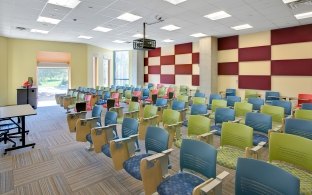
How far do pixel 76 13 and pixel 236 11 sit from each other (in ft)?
15.7

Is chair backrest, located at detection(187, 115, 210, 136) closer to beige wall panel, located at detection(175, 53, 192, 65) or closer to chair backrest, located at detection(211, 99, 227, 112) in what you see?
chair backrest, located at detection(211, 99, 227, 112)

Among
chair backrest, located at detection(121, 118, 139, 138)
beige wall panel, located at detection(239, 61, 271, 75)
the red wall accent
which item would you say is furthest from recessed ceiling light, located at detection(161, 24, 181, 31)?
chair backrest, located at detection(121, 118, 139, 138)

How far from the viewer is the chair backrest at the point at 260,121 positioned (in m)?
3.49

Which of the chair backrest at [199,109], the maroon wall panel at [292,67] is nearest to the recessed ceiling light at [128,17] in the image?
the chair backrest at [199,109]

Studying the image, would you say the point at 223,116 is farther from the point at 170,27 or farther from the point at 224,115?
the point at 170,27

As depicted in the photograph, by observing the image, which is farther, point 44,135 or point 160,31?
point 160,31

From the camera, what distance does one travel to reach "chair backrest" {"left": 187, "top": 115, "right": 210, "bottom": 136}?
337cm

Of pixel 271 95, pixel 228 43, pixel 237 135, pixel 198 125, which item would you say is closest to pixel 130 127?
pixel 198 125

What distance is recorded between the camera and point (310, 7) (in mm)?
5629

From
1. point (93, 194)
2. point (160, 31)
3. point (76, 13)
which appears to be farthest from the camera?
point (160, 31)

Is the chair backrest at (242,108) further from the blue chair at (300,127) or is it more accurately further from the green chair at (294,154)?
the green chair at (294,154)

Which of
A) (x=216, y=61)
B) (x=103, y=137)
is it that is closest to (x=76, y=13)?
(x=103, y=137)

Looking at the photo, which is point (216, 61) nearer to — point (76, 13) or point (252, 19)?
point (252, 19)

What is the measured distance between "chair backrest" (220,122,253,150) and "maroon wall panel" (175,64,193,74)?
8.79 metres
